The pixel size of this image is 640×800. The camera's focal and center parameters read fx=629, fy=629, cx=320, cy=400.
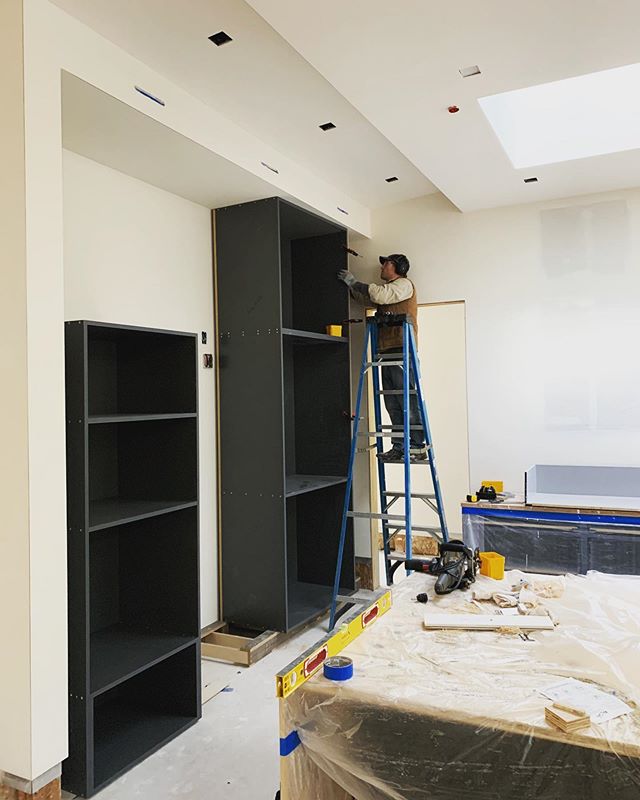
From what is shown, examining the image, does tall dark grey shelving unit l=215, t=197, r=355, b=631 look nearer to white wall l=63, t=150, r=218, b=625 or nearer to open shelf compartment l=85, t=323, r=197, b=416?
white wall l=63, t=150, r=218, b=625

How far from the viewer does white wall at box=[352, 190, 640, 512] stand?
4133mm

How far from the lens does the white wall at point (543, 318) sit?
4.13m

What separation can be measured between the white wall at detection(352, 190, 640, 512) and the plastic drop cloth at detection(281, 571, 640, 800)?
8.22 feet

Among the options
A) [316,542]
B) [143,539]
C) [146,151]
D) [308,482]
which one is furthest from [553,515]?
[146,151]

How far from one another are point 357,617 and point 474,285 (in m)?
3.20

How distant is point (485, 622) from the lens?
1.93 metres

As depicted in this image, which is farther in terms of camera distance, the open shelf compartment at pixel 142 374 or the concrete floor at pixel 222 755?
the open shelf compartment at pixel 142 374

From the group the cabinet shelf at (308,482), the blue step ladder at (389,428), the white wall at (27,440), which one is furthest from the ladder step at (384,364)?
the white wall at (27,440)

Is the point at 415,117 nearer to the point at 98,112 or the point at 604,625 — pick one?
the point at 98,112

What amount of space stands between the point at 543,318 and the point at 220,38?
9.13 feet

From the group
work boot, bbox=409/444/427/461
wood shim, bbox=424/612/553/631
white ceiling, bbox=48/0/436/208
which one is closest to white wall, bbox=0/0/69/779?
white ceiling, bbox=48/0/436/208

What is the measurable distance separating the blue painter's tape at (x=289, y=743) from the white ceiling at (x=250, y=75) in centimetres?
226

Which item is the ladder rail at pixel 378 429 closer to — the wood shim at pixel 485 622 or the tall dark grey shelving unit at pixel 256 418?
the tall dark grey shelving unit at pixel 256 418

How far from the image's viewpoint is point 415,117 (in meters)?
3.02
